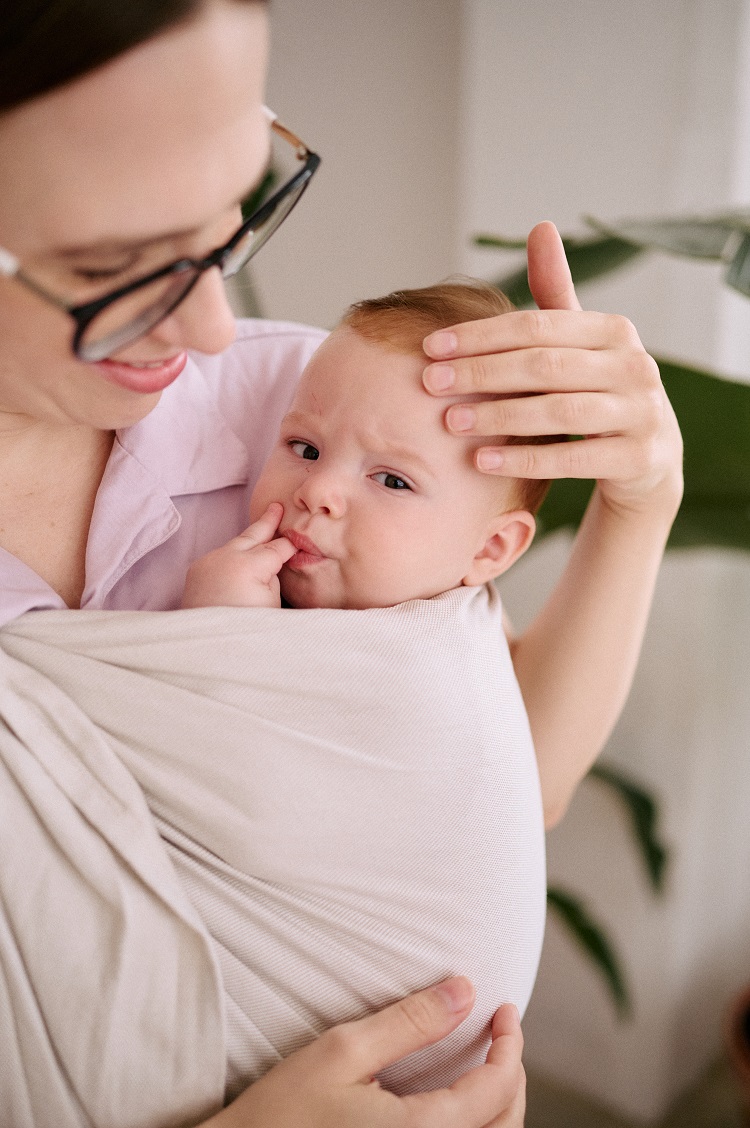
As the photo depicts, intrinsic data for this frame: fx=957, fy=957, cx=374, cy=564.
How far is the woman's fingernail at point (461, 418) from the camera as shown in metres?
0.89

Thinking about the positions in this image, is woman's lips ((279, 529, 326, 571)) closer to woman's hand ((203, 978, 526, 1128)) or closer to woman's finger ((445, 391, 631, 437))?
woman's finger ((445, 391, 631, 437))

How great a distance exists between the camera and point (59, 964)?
73 centimetres

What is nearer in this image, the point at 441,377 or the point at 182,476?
the point at 441,377

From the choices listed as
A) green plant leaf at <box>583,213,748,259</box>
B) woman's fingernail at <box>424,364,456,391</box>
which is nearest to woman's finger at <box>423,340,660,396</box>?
woman's fingernail at <box>424,364,456,391</box>

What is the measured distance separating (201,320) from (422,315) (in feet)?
0.92

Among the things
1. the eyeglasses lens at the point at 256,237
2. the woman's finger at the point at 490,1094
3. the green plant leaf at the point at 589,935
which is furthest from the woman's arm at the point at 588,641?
the green plant leaf at the point at 589,935

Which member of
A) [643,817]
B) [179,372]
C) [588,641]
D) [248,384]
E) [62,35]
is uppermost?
[62,35]

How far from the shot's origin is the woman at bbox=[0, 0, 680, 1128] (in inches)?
24.8

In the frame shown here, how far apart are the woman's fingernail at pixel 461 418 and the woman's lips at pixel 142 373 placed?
0.25 metres

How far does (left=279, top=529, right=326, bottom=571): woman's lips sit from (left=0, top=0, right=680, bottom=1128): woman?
11 centimetres

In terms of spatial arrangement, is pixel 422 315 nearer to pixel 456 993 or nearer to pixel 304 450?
pixel 304 450

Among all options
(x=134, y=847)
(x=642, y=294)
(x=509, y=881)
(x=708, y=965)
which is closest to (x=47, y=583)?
(x=134, y=847)

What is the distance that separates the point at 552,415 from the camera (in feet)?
2.82

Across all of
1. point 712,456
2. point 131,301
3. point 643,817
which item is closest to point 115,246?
point 131,301
